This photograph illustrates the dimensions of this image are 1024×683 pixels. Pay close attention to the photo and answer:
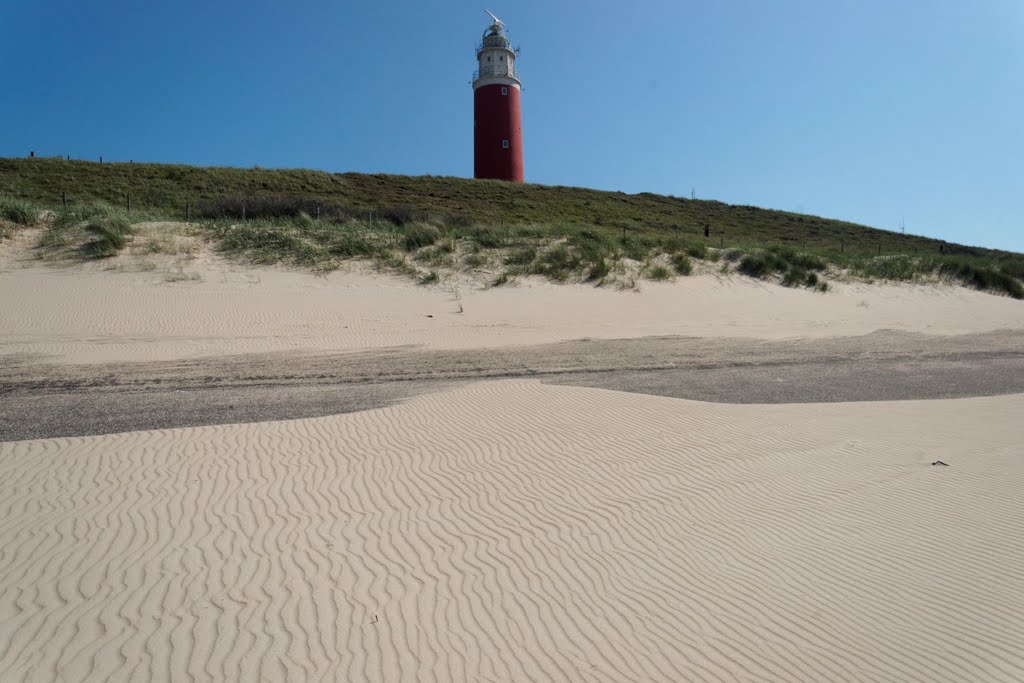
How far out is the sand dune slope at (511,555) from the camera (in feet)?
9.64

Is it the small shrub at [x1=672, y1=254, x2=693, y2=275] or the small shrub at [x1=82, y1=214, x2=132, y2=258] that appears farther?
the small shrub at [x1=672, y1=254, x2=693, y2=275]

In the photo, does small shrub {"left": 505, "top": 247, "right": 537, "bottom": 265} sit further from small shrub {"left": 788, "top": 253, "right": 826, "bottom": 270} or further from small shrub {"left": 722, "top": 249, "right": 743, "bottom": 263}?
small shrub {"left": 788, "top": 253, "right": 826, "bottom": 270}

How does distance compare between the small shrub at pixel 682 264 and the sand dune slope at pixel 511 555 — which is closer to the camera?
the sand dune slope at pixel 511 555

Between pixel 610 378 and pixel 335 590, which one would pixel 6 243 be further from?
pixel 335 590

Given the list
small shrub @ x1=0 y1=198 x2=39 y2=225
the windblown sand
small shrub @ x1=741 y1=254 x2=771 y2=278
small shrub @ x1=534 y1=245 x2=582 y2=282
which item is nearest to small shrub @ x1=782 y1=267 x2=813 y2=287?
the windblown sand

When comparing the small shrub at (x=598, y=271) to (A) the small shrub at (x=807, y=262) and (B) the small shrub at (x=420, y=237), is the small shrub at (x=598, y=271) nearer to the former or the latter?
(B) the small shrub at (x=420, y=237)

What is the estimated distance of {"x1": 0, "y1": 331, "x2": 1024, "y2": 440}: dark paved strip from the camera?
7250 millimetres

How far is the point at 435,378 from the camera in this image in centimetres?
963

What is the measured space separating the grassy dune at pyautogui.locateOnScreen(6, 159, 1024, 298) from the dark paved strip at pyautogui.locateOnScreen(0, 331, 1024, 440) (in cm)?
696

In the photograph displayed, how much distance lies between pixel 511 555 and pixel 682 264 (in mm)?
18466

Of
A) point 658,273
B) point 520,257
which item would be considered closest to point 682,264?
point 658,273

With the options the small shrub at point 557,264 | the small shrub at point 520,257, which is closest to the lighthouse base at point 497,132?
the small shrub at point 520,257

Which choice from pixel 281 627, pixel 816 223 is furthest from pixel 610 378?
pixel 816 223

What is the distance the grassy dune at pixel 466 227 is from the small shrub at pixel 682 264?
2.0 inches
